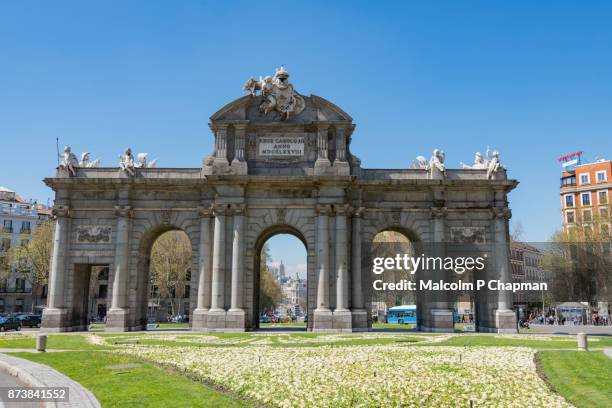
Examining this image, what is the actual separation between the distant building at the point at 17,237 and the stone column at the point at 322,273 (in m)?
69.2

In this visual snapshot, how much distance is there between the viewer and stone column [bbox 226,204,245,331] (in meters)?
39.0

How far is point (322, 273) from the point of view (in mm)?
39531

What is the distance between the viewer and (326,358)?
69.2ft

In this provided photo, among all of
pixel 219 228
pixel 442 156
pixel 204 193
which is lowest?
pixel 219 228

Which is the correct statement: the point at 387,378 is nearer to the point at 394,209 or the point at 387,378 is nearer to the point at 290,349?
the point at 290,349

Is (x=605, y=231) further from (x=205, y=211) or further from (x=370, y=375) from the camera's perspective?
(x=370, y=375)

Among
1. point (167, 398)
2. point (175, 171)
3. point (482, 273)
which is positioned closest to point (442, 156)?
point (482, 273)

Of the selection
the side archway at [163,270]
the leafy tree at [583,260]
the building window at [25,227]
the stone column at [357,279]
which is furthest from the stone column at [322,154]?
the building window at [25,227]

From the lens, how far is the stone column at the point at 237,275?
39.0 metres

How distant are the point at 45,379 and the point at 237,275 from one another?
2347cm

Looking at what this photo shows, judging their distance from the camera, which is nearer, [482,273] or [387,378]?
[387,378]

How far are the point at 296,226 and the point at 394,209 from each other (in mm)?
8120

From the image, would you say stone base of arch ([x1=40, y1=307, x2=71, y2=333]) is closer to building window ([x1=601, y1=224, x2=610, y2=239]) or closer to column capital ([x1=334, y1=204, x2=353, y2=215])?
column capital ([x1=334, y1=204, x2=353, y2=215])

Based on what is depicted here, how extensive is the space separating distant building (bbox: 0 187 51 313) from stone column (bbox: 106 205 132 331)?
2277 inches
